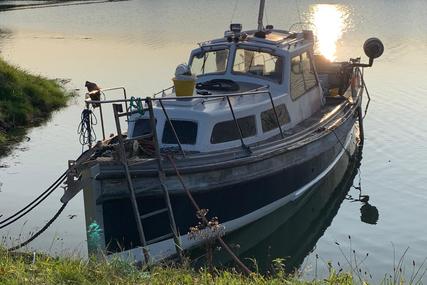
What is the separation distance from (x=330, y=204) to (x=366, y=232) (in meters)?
2.10

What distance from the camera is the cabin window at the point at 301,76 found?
15391 mm

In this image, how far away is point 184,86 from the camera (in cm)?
1302

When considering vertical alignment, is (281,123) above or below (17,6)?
below

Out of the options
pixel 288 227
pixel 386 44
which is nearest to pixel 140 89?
pixel 288 227

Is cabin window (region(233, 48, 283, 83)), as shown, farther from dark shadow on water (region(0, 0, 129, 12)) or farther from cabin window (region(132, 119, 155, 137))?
dark shadow on water (region(0, 0, 129, 12))

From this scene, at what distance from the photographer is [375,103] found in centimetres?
2619

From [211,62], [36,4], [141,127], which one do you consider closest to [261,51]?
[211,62]

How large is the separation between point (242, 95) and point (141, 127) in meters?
2.39

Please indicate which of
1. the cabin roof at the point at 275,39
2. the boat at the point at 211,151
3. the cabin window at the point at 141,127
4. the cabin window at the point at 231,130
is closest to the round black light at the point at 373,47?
the boat at the point at 211,151

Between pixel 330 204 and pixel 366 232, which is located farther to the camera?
pixel 330 204

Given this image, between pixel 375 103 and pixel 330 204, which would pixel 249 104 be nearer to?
pixel 330 204

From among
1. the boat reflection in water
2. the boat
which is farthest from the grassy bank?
the boat reflection in water

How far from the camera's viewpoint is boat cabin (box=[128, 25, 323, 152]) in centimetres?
1253

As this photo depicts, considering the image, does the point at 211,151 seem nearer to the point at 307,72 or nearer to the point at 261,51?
the point at 261,51
